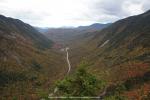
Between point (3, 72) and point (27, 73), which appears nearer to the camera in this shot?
point (3, 72)

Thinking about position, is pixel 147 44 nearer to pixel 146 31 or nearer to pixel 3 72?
pixel 146 31

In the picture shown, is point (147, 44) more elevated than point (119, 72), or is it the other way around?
point (147, 44)

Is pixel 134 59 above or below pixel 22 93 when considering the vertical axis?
above

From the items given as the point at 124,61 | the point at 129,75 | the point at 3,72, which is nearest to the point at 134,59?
the point at 124,61

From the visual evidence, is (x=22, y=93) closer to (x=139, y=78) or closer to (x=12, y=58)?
(x=139, y=78)

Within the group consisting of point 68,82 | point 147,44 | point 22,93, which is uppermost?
point 147,44

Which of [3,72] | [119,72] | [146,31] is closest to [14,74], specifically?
[3,72]

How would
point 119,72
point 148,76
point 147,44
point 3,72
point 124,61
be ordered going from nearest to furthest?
→ point 148,76 < point 119,72 < point 3,72 < point 124,61 < point 147,44

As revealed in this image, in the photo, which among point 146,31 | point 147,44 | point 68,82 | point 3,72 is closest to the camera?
point 68,82

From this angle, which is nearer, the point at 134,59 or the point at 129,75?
the point at 129,75
